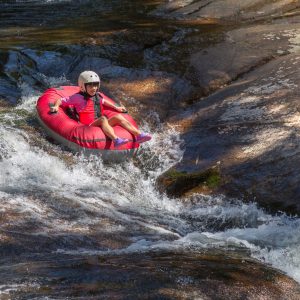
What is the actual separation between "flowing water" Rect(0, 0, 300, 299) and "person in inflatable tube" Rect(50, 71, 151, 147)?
1.77ft

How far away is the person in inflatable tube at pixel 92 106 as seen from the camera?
7.85 metres

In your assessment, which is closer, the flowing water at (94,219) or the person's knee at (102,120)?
the flowing water at (94,219)

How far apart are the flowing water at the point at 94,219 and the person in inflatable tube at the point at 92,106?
0.54 meters

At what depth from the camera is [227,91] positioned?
905cm

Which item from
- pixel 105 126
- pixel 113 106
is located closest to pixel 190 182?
pixel 105 126

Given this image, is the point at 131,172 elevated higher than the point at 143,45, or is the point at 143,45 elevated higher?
the point at 143,45

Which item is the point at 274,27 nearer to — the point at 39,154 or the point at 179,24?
the point at 179,24

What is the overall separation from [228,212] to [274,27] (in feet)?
22.2

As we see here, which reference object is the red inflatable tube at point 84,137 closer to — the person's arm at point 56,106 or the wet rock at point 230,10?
the person's arm at point 56,106

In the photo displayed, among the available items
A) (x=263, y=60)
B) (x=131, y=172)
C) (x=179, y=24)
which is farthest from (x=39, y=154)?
(x=179, y=24)

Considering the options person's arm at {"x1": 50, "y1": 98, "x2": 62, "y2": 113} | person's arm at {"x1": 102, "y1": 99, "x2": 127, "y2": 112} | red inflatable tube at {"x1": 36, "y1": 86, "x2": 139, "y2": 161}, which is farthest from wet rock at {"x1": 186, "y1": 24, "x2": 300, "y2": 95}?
person's arm at {"x1": 50, "y1": 98, "x2": 62, "y2": 113}

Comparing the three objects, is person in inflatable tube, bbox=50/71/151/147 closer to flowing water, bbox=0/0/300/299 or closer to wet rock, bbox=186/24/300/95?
flowing water, bbox=0/0/300/299

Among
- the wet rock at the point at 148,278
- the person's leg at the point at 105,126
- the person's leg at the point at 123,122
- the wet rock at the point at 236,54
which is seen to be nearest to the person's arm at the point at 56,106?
the person's leg at the point at 105,126

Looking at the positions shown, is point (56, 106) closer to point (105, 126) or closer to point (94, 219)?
point (105, 126)
